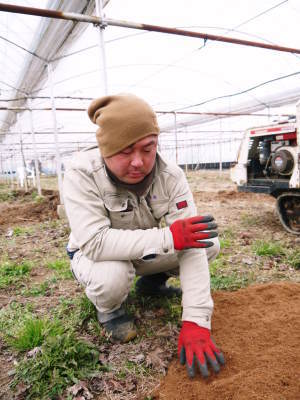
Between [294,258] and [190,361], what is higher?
[190,361]

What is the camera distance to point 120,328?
5.21 ft

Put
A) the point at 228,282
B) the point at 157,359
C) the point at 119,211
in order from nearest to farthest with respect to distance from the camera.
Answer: the point at 157,359 → the point at 119,211 → the point at 228,282

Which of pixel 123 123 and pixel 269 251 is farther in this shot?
pixel 269 251

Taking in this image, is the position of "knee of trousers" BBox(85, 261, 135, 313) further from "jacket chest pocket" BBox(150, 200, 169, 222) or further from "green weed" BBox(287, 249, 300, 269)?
"green weed" BBox(287, 249, 300, 269)

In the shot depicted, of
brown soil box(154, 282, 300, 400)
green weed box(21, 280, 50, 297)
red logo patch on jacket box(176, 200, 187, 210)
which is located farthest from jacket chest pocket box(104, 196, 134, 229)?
green weed box(21, 280, 50, 297)

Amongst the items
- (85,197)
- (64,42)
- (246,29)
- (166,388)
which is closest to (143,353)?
(166,388)

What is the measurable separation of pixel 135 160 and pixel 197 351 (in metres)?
0.88

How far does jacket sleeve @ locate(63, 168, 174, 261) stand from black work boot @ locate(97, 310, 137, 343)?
41 centimetres

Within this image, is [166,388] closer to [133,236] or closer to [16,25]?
[133,236]

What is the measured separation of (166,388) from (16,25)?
16.2 ft

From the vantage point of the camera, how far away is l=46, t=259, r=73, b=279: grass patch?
2.58 metres

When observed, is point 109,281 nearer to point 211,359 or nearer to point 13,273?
point 211,359

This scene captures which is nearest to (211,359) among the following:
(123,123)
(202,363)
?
(202,363)

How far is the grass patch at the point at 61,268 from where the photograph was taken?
8.47 feet
